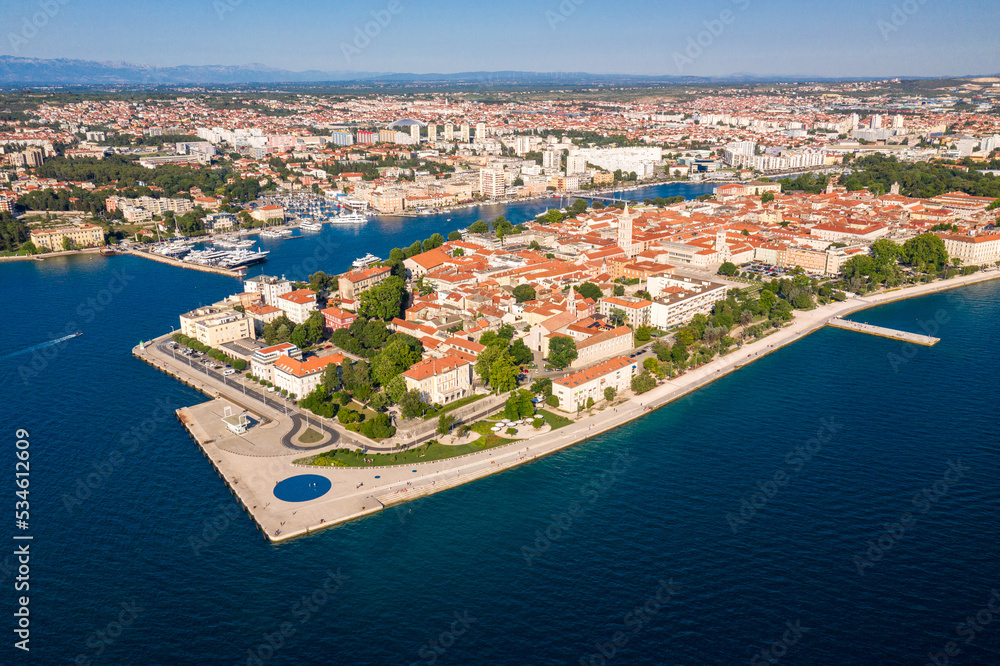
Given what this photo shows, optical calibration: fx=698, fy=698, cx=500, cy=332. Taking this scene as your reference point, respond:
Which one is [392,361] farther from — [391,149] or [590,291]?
[391,149]

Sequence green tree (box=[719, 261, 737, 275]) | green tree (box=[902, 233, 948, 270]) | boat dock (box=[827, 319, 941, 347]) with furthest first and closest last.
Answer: green tree (box=[902, 233, 948, 270])
green tree (box=[719, 261, 737, 275])
boat dock (box=[827, 319, 941, 347])

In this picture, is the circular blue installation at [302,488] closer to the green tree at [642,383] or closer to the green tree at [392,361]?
the green tree at [392,361]

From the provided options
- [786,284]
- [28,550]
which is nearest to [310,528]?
[28,550]

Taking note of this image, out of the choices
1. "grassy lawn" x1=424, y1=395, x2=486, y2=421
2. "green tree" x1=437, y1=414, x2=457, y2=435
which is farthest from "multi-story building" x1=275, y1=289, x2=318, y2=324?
"green tree" x1=437, y1=414, x2=457, y2=435

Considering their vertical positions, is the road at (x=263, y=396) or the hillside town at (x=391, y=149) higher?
the hillside town at (x=391, y=149)

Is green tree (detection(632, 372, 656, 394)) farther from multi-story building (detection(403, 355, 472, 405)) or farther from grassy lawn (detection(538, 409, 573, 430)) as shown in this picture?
multi-story building (detection(403, 355, 472, 405))

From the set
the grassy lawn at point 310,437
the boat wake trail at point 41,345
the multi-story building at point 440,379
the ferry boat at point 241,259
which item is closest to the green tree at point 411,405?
the multi-story building at point 440,379
